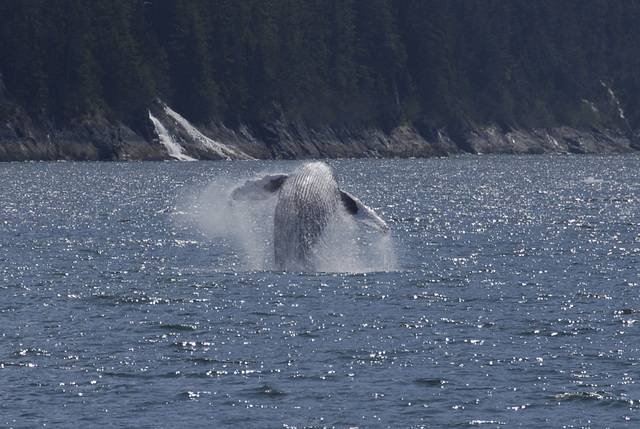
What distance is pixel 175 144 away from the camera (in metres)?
148

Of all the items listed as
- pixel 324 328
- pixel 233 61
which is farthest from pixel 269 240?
pixel 233 61

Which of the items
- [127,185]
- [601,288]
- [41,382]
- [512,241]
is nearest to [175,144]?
[127,185]

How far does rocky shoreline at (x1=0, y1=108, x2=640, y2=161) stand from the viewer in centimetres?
13655

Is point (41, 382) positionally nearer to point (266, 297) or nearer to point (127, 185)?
point (266, 297)

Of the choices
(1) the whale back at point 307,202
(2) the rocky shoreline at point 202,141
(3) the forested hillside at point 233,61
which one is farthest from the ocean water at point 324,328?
(3) the forested hillside at point 233,61

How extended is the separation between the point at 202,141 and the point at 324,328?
404 ft

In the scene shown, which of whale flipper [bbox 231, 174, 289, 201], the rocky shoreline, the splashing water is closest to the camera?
whale flipper [bbox 231, 174, 289, 201]

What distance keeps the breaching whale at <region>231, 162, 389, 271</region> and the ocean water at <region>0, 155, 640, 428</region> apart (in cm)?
135

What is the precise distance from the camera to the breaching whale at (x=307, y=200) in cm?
3272

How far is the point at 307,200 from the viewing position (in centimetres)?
3269

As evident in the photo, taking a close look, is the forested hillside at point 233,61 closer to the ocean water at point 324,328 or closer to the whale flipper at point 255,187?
the ocean water at point 324,328

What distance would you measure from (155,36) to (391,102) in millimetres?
47057

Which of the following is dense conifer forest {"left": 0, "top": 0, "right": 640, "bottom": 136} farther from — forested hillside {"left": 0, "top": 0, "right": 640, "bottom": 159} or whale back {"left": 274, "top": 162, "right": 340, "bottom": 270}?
whale back {"left": 274, "top": 162, "right": 340, "bottom": 270}

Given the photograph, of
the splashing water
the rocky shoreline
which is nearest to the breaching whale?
the splashing water
